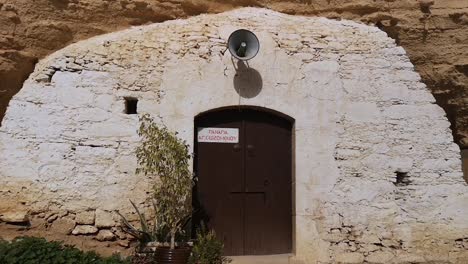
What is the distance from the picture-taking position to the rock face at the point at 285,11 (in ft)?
21.9

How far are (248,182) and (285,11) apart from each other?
2552 mm

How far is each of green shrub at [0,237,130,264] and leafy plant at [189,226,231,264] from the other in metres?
0.77

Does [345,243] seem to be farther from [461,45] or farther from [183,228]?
[461,45]

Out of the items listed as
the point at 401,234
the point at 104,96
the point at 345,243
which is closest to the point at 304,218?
the point at 345,243

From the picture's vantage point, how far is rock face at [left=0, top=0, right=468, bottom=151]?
667cm

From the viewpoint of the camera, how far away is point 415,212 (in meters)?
6.83

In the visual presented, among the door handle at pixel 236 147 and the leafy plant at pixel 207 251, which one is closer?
the leafy plant at pixel 207 251

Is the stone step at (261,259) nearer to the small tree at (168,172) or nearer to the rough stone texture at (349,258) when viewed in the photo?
the rough stone texture at (349,258)

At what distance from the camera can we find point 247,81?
688 centimetres

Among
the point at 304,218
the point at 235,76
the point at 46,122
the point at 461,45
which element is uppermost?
the point at 461,45

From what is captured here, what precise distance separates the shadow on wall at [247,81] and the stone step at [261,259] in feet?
6.69

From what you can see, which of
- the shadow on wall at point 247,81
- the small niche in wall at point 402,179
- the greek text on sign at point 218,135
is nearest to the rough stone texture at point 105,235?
the greek text on sign at point 218,135

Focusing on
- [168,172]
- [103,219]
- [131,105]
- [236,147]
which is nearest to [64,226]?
Answer: [103,219]

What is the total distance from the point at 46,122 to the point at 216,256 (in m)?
2.53
